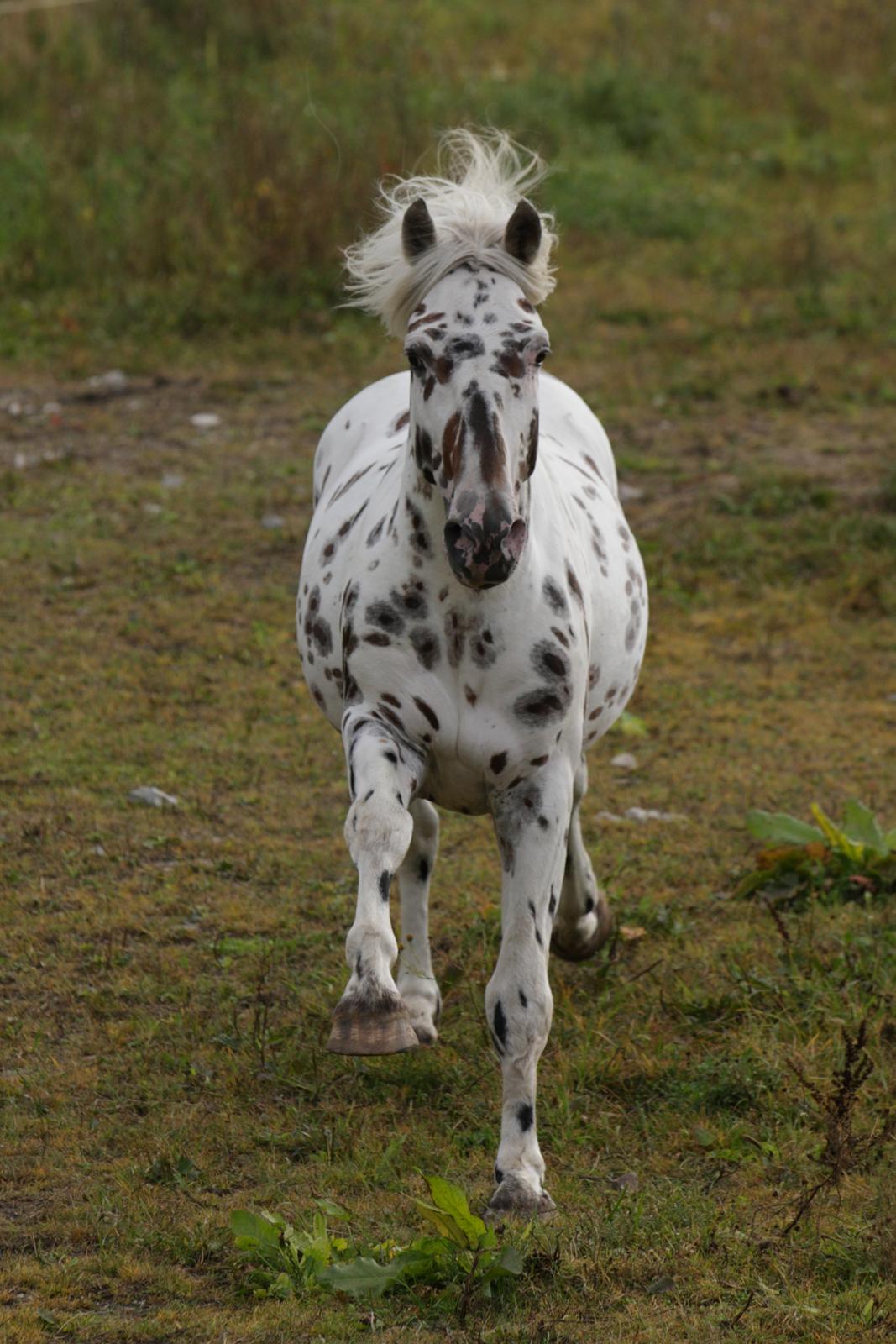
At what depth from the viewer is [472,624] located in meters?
3.84

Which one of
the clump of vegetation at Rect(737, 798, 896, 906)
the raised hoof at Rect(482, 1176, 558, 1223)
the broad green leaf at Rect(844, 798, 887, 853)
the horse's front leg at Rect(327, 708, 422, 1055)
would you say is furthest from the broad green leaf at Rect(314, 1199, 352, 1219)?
the broad green leaf at Rect(844, 798, 887, 853)

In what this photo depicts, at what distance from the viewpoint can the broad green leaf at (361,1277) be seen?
3.38 meters

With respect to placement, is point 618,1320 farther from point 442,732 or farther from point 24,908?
point 24,908

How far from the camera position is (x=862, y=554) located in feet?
27.8

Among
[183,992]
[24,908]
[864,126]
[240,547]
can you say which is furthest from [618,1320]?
[864,126]

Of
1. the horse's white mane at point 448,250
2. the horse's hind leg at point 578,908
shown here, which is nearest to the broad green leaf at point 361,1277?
the horse's hind leg at point 578,908

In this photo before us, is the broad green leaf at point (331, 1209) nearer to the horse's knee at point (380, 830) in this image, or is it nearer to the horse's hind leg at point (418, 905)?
the horse's knee at point (380, 830)

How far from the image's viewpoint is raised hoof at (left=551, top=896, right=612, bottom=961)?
5.12 m

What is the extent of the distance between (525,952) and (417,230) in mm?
1703

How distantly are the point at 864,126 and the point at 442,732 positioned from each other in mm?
12204

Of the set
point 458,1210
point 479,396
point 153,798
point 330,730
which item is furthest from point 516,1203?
point 330,730

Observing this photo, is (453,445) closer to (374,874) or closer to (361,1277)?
(374,874)

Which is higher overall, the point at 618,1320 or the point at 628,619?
the point at 628,619

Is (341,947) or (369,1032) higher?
(369,1032)
